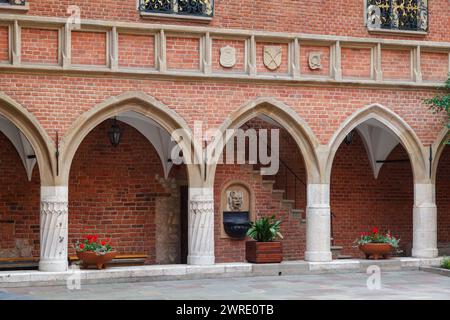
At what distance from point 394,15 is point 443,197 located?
527 cm

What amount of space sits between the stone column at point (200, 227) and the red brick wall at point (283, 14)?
11.5 feet

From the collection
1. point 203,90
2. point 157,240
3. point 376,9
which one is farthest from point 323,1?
point 157,240

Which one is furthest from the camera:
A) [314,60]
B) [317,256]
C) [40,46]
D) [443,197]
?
[443,197]

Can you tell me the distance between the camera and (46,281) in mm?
17062

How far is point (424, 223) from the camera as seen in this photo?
2012 centimetres

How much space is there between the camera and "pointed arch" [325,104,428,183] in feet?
64.3

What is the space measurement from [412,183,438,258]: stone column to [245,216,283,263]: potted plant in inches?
128

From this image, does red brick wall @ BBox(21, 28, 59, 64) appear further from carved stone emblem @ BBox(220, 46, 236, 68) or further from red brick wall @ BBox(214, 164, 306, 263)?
red brick wall @ BBox(214, 164, 306, 263)

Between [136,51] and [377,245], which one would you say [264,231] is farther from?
[136,51]

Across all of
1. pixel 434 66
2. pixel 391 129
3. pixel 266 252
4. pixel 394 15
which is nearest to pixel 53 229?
pixel 266 252

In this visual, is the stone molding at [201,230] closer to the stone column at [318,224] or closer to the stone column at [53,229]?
the stone column at [318,224]

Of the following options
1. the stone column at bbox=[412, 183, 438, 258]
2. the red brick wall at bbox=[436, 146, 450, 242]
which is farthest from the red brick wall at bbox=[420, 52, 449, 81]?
the red brick wall at bbox=[436, 146, 450, 242]

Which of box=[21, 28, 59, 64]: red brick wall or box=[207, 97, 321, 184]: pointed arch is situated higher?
box=[21, 28, 59, 64]: red brick wall

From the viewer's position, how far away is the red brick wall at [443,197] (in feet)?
76.3
